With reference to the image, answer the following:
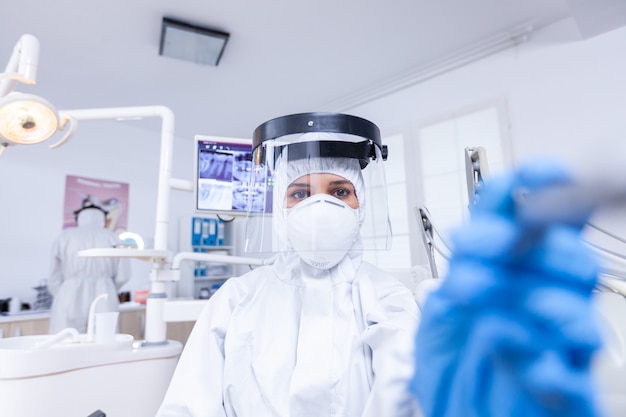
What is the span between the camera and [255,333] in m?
0.86

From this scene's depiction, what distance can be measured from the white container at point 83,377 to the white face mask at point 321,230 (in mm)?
738

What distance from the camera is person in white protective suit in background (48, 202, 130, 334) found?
8.95 ft

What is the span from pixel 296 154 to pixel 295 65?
216 centimetres

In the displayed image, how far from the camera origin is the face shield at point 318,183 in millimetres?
902

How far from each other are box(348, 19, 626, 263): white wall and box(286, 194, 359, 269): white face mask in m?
1.62

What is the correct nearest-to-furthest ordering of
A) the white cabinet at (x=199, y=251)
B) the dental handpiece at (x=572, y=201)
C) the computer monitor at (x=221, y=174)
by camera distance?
the dental handpiece at (x=572, y=201) < the computer monitor at (x=221, y=174) < the white cabinet at (x=199, y=251)

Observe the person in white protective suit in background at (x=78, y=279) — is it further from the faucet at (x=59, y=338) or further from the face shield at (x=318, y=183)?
the face shield at (x=318, y=183)

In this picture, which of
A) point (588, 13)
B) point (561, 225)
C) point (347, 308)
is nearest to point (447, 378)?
point (561, 225)

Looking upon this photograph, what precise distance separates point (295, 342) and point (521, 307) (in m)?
0.71

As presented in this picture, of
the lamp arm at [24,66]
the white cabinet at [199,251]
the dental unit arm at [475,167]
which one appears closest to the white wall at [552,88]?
the dental unit arm at [475,167]

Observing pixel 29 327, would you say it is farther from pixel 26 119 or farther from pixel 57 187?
pixel 26 119

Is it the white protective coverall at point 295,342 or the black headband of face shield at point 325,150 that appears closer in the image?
the white protective coverall at point 295,342

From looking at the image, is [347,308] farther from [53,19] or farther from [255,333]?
[53,19]

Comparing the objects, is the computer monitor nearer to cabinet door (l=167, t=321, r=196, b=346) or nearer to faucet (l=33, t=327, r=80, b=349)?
faucet (l=33, t=327, r=80, b=349)
